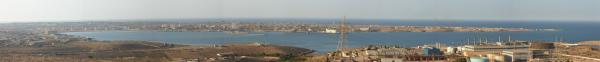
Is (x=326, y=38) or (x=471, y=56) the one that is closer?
(x=471, y=56)

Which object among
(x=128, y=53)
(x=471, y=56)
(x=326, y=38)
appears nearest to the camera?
(x=471, y=56)

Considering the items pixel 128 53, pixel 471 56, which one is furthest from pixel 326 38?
pixel 471 56

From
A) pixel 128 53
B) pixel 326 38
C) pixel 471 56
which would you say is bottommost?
pixel 471 56

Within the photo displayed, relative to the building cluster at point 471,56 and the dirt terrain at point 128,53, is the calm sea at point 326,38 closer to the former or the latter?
the dirt terrain at point 128,53

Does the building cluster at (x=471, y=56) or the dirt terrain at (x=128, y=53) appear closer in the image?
the building cluster at (x=471, y=56)

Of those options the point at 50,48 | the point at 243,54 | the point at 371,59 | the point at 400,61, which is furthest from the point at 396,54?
the point at 50,48

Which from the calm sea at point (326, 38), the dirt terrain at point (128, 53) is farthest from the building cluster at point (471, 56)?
the calm sea at point (326, 38)

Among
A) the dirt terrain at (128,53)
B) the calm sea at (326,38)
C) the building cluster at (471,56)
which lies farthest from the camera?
the calm sea at (326,38)

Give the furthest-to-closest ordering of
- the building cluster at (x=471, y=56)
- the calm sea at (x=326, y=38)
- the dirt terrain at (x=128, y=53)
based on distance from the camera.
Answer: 1. the calm sea at (x=326, y=38)
2. the dirt terrain at (x=128, y=53)
3. the building cluster at (x=471, y=56)

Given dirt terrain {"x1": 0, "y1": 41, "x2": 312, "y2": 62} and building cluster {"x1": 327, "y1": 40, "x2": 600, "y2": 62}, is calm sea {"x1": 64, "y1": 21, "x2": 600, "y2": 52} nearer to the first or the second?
dirt terrain {"x1": 0, "y1": 41, "x2": 312, "y2": 62}

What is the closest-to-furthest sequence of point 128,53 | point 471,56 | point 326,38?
point 471,56
point 128,53
point 326,38

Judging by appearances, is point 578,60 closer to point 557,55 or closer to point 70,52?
point 557,55

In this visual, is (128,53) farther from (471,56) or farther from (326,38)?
(326,38)
